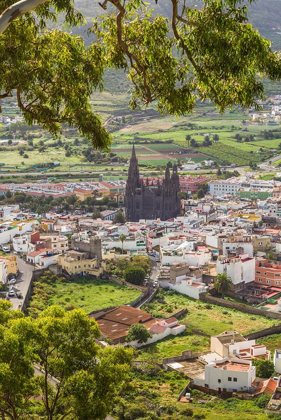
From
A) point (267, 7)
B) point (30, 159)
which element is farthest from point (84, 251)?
point (267, 7)

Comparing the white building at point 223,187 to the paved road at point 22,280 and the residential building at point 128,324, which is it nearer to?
the paved road at point 22,280

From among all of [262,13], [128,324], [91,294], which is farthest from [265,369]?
[262,13]

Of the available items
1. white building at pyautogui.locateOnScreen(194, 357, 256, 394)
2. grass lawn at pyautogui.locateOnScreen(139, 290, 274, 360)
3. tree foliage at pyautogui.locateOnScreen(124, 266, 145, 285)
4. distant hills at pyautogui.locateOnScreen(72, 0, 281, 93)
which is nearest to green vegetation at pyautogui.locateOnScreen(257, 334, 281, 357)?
grass lawn at pyautogui.locateOnScreen(139, 290, 274, 360)

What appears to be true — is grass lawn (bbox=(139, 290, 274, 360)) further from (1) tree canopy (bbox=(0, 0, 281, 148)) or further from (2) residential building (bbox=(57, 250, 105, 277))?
(1) tree canopy (bbox=(0, 0, 281, 148))

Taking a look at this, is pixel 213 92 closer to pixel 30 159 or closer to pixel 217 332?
pixel 217 332

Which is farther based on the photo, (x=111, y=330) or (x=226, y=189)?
(x=226, y=189)

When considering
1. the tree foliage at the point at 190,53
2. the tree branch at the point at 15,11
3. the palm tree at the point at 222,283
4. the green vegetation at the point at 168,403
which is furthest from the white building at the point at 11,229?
the tree branch at the point at 15,11

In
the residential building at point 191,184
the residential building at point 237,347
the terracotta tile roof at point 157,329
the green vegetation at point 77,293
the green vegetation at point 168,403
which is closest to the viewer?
the green vegetation at point 168,403
